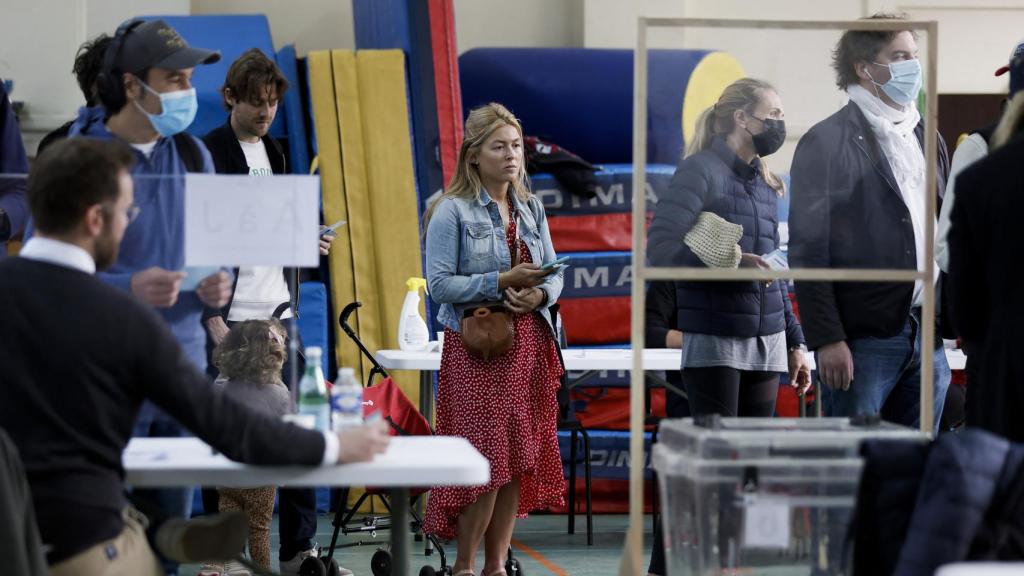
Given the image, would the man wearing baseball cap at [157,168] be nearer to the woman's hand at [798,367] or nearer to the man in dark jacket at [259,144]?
the man in dark jacket at [259,144]

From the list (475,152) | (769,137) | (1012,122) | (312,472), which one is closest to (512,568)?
(475,152)

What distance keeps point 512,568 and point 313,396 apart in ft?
6.20

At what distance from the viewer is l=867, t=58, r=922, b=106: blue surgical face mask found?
3.46 metres

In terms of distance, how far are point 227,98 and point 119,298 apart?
2129mm

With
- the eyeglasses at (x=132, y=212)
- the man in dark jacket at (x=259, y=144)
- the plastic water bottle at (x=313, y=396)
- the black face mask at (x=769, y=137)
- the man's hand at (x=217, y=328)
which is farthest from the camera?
the man in dark jacket at (x=259, y=144)

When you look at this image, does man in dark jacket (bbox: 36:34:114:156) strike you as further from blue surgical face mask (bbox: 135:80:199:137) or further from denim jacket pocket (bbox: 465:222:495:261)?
denim jacket pocket (bbox: 465:222:495:261)

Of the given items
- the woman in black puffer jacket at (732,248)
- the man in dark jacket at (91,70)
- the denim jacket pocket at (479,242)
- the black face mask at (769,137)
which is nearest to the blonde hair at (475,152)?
the denim jacket pocket at (479,242)

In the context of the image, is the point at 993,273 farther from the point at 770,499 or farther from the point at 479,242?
the point at 479,242

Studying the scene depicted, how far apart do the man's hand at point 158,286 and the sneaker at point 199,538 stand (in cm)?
49

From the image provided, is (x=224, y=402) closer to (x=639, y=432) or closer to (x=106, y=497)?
(x=106, y=497)

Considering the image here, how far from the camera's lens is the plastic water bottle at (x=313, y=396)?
274 centimetres

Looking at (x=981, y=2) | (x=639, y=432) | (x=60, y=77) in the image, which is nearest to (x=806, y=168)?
(x=639, y=432)

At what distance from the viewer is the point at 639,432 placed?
3.07 metres

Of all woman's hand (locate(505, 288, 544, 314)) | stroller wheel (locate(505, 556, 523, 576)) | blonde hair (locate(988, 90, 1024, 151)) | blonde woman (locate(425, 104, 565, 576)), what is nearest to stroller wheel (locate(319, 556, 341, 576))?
blonde woman (locate(425, 104, 565, 576))
